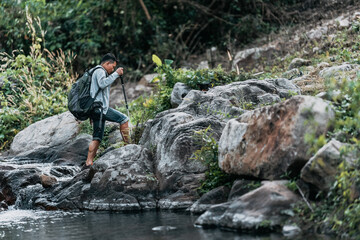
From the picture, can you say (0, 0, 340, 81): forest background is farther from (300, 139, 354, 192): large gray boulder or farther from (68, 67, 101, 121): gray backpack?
(300, 139, 354, 192): large gray boulder

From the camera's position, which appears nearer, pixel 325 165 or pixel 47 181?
pixel 325 165

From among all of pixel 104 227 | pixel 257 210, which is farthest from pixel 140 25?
pixel 257 210

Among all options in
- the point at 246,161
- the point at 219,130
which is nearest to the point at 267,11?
the point at 219,130

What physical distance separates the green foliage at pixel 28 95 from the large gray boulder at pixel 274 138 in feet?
26.7

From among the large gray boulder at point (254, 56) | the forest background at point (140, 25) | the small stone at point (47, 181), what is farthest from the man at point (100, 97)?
the forest background at point (140, 25)

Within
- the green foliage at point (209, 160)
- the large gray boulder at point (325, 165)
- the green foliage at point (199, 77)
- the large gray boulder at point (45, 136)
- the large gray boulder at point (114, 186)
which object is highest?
the large gray boulder at point (325, 165)

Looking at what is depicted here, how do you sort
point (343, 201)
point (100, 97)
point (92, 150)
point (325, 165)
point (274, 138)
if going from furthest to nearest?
point (92, 150) → point (100, 97) → point (274, 138) → point (325, 165) → point (343, 201)

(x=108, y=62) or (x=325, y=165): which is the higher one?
(x=108, y=62)

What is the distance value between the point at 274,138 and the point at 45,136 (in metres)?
7.63

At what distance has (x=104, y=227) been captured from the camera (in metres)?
7.62

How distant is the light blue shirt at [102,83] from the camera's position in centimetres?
1044

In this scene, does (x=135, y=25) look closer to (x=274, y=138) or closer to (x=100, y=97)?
(x=100, y=97)

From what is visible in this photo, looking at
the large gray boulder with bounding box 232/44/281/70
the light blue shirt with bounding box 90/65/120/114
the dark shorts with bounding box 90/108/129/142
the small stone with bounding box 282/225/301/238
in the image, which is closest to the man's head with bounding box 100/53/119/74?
the light blue shirt with bounding box 90/65/120/114

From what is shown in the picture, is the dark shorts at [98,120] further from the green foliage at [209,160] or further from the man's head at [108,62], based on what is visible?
the green foliage at [209,160]
